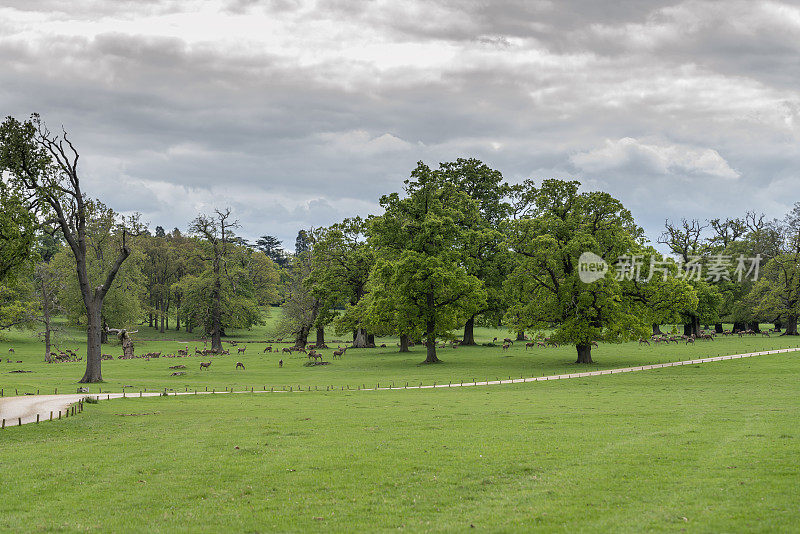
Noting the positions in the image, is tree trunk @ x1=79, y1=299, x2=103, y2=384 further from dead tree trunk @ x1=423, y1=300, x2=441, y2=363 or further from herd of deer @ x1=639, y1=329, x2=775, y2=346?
herd of deer @ x1=639, y1=329, x2=775, y2=346

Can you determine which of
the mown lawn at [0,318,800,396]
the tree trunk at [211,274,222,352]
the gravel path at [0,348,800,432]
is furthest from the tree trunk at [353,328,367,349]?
the gravel path at [0,348,800,432]

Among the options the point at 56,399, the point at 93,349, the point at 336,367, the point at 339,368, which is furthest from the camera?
the point at 336,367

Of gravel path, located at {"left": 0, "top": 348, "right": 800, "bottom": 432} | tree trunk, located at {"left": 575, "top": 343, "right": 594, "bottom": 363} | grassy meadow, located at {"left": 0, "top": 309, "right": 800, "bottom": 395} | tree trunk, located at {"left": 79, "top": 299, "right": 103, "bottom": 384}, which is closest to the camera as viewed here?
gravel path, located at {"left": 0, "top": 348, "right": 800, "bottom": 432}

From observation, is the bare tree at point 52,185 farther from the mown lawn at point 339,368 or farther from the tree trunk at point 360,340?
the tree trunk at point 360,340

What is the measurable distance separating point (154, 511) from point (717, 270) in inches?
3542

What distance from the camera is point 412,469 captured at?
15367mm

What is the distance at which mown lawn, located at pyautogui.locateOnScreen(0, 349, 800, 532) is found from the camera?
38.4 feet

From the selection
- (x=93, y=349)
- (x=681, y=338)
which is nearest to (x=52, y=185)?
(x=93, y=349)

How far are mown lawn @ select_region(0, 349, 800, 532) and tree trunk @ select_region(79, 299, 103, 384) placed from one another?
46.1ft

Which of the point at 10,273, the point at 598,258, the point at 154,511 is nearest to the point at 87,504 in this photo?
the point at 154,511

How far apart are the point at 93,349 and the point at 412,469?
31.1 m

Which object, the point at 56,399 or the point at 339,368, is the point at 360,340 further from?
the point at 56,399

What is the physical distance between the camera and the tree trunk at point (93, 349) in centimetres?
3891

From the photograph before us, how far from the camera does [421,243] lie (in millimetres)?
54656
